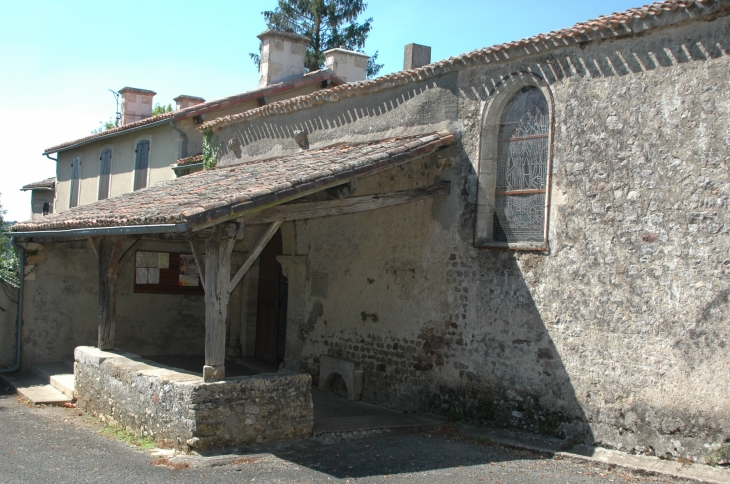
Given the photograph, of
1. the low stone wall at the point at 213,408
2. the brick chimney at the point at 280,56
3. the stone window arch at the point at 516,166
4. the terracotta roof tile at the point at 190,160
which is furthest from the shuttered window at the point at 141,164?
the stone window arch at the point at 516,166

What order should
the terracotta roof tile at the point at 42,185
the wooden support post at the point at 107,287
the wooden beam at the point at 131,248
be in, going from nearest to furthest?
the wooden beam at the point at 131,248, the wooden support post at the point at 107,287, the terracotta roof tile at the point at 42,185

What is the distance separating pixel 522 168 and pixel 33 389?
746 centimetres

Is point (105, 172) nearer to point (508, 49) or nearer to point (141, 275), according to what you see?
point (141, 275)

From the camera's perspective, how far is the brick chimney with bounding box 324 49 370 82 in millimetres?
16656

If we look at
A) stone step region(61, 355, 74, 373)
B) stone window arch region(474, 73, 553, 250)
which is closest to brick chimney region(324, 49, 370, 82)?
stone step region(61, 355, 74, 373)

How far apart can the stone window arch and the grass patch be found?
13.6ft

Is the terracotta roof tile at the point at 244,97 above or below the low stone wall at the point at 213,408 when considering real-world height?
above


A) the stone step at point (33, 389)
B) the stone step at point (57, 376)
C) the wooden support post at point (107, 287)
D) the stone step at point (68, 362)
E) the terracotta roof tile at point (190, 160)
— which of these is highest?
the terracotta roof tile at point (190, 160)

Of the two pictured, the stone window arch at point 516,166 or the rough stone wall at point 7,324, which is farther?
the rough stone wall at point 7,324

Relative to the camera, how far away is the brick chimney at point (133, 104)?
22.7m

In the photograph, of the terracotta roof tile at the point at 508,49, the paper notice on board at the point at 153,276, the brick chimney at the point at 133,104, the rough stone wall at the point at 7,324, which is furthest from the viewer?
the brick chimney at the point at 133,104

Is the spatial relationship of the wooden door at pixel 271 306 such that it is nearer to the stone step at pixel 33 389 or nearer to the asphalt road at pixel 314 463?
the stone step at pixel 33 389

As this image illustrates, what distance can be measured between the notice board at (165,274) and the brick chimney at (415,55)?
5124mm

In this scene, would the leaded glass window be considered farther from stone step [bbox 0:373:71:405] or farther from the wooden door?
stone step [bbox 0:373:71:405]
